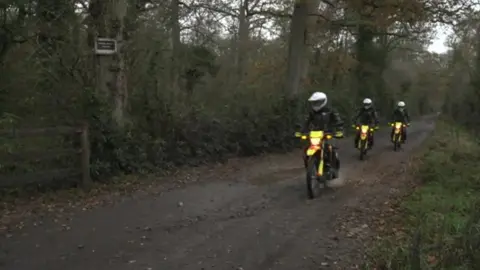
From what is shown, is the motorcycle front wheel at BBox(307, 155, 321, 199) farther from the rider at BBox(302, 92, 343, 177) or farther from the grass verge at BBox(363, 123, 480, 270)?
the grass verge at BBox(363, 123, 480, 270)

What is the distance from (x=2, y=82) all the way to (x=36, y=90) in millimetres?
1667

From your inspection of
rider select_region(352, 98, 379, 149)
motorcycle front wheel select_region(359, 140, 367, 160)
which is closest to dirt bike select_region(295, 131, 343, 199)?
motorcycle front wheel select_region(359, 140, 367, 160)

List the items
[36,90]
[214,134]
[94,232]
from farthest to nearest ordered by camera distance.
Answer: [214,134] → [36,90] → [94,232]

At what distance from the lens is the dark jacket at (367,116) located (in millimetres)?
16625

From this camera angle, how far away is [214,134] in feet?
46.1

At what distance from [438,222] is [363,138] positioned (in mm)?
9350

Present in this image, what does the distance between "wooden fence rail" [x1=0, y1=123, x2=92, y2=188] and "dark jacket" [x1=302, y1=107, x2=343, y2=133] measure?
4033mm

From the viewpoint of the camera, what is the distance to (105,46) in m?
11.0

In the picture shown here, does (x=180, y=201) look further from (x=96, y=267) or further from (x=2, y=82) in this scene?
(x=2, y=82)

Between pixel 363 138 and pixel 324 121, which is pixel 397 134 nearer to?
pixel 363 138

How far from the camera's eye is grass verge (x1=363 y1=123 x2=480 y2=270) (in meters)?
5.02

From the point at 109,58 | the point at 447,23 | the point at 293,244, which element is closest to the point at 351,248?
the point at 293,244

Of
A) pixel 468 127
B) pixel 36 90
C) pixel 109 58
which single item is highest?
pixel 109 58

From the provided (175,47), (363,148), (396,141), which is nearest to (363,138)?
(363,148)
